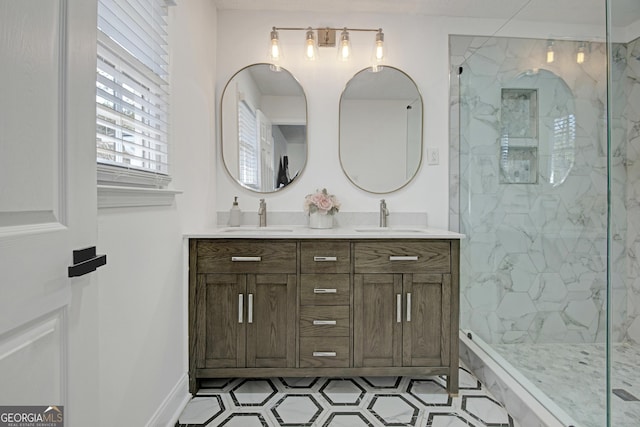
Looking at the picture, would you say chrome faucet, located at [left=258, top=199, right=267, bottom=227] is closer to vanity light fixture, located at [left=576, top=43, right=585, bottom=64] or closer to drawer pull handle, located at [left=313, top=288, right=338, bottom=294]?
drawer pull handle, located at [left=313, top=288, right=338, bottom=294]

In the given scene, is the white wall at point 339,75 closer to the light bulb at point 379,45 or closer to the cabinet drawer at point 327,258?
the light bulb at point 379,45

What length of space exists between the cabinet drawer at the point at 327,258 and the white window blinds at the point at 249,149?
805 mm

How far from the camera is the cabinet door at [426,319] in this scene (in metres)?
1.80

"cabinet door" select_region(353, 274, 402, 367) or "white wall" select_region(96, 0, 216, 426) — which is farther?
"cabinet door" select_region(353, 274, 402, 367)

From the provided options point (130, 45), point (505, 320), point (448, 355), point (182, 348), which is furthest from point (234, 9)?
point (505, 320)

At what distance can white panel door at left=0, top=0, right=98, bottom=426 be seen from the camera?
1.83 feet

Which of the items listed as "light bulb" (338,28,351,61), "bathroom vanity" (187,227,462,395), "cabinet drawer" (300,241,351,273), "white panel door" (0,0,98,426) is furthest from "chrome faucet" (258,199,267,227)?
"white panel door" (0,0,98,426)

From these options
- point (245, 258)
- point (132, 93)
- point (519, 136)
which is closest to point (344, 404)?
point (245, 258)

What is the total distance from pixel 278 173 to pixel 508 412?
1.90m

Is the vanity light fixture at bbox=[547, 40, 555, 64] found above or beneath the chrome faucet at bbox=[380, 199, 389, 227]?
above

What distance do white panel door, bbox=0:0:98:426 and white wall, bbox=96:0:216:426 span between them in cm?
32

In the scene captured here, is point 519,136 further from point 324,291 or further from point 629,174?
point 324,291

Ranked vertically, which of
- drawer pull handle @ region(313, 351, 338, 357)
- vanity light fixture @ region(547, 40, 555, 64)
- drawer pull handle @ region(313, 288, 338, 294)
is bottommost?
drawer pull handle @ region(313, 351, 338, 357)

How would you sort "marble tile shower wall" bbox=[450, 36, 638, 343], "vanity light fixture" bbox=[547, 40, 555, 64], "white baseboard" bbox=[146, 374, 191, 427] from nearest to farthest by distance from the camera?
"white baseboard" bbox=[146, 374, 191, 427], "marble tile shower wall" bbox=[450, 36, 638, 343], "vanity light fixture" bbox=[547, 40, 555, 64]
